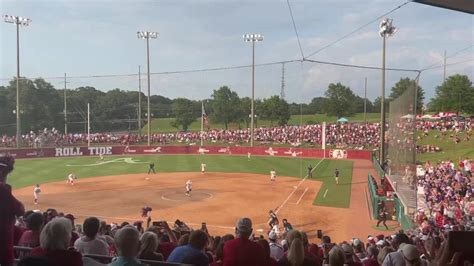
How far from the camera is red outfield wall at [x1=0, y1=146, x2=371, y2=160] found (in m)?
52.6

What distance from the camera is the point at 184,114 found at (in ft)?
287

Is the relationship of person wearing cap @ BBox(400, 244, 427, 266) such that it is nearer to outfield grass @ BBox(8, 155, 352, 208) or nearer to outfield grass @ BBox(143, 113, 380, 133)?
outfield grass @ BBox(8, 155, 352, 208)

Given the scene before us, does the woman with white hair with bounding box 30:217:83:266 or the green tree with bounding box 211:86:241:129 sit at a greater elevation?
the green tree with bounding box 211:86:241:129

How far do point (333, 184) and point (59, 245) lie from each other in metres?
32.7

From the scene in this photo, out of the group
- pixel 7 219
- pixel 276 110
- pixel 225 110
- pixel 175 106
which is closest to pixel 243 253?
pixel 7 219

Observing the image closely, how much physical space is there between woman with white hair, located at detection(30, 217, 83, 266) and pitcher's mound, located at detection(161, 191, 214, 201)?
83.8 feet

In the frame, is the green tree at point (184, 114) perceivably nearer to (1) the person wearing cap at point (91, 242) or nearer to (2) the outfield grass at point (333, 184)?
(2) the outfield grass at point (333, 184)

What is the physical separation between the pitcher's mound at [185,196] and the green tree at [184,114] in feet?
184

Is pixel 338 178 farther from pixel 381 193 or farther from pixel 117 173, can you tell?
pixel 117 173

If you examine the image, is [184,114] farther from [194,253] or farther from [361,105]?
[194,253]

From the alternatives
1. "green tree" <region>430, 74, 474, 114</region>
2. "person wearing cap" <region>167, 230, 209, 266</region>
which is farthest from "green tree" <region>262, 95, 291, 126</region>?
"person wearing cap" <region>167, 230, 209, 266</region>

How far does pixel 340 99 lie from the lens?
250 feet

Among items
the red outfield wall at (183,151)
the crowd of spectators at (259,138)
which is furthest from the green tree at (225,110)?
the red outfield wall at (183,151)

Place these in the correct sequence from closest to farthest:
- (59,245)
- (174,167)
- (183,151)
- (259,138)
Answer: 1. (59,245)
2. (174,167)
3. (183,151)
4. (259,138)
